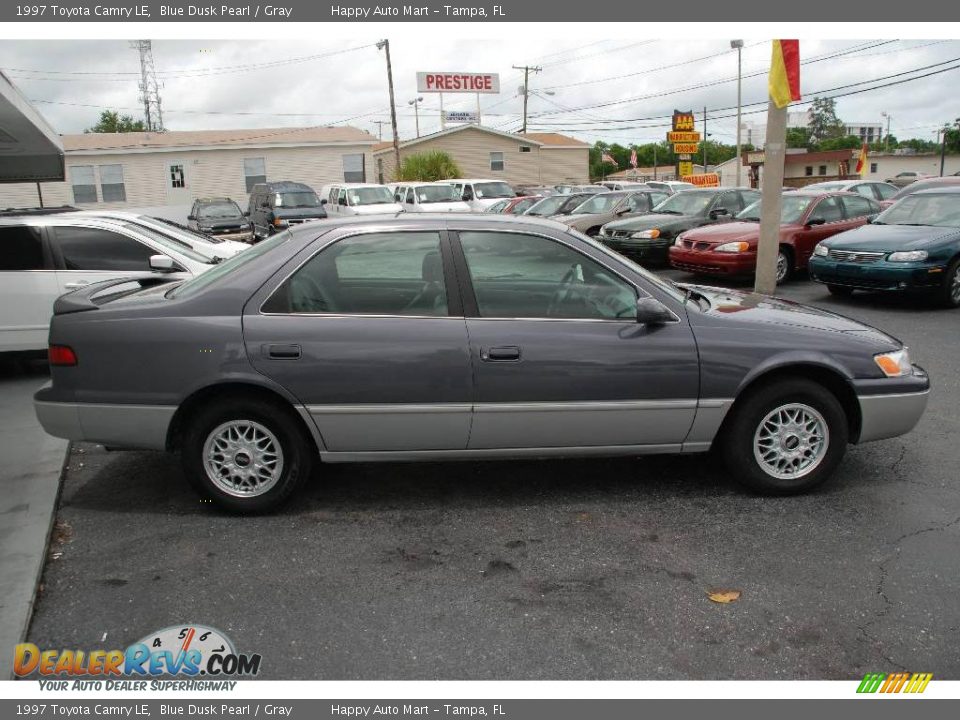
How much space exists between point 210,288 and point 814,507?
3.56 metres

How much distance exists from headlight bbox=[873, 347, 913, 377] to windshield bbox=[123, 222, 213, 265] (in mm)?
6471

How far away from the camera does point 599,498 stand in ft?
15.8

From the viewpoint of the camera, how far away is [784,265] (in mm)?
13422

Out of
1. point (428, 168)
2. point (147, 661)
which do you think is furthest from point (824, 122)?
point (147, 661)

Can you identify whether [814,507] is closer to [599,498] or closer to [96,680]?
[599,498]

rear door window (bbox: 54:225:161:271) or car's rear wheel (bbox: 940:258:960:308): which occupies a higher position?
rear door window (bbox: 54:225:161:271)

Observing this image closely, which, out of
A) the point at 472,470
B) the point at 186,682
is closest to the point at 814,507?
the point at 472,470

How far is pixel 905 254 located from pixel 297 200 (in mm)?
17980

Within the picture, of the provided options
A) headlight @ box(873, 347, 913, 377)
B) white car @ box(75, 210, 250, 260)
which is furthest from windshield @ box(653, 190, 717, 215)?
headlight @ box(873, 347, 913, 377)

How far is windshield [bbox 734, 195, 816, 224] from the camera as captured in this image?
13.8 meters

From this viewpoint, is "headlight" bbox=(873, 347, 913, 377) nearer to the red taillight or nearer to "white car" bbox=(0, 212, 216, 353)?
the red taillight

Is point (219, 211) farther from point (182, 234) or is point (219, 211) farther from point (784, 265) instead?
point (784, 265)

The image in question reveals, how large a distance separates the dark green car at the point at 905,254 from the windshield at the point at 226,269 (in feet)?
28.8
